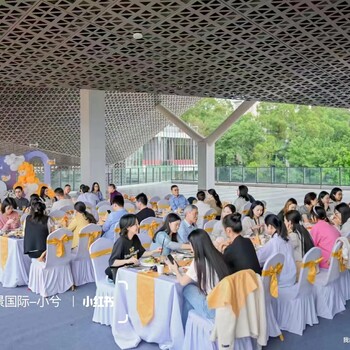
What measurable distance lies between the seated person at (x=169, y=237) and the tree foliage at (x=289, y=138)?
31.7 m

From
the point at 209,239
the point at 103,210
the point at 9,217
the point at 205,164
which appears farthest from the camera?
the point at 205,164

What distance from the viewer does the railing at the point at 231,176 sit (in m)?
24.3

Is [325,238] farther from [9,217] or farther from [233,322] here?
[9,217]

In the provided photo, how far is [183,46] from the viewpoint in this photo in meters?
8.84

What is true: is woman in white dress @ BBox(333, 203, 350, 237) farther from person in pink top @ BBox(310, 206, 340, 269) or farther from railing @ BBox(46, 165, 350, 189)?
railing @ BBox(46, 165, 350, 189)

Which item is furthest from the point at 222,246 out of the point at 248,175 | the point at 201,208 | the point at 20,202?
the point at 248,175

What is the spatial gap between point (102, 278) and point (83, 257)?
1.42 m

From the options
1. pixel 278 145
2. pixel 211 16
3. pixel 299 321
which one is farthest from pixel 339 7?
pixel 278 145

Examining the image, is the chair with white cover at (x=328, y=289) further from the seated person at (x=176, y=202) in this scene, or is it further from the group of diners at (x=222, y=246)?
the seated person at (x=176, y=202)

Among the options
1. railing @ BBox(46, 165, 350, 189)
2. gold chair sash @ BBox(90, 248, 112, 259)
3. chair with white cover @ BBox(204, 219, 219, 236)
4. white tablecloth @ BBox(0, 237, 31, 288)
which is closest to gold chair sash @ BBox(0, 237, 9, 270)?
white tablecloth @ BBox(0, 237, 31, 288)

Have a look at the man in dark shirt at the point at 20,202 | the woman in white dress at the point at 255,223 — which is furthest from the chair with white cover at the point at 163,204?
the woman in white dress at the point at 255,223

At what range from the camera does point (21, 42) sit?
8391 mm

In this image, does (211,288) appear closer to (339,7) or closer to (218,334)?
(218,334)

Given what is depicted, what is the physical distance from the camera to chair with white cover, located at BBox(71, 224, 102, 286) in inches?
236
